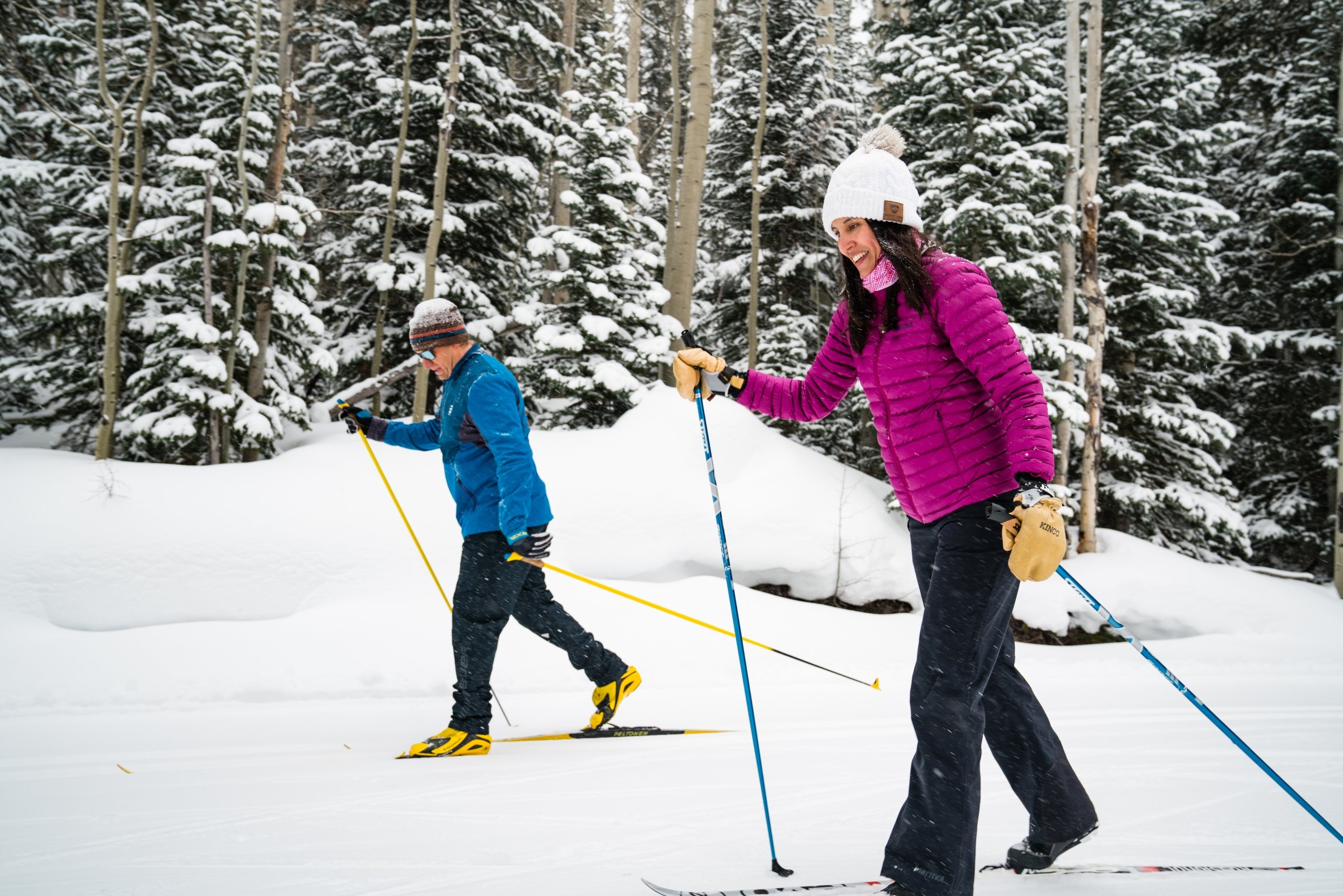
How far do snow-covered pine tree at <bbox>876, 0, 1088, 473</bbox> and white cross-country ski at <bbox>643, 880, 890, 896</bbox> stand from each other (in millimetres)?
7843

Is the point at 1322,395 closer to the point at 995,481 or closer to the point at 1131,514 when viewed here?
the point at 1131,514

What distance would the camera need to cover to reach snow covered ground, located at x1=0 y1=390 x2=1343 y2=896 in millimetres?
2580

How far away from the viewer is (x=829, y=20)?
18.8 m

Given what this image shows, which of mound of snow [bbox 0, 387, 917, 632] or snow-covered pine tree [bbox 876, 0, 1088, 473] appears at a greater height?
snow-covered pine tree [bbox 876, 0, 1088, 473]

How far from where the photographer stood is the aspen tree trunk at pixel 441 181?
10891 millimetres

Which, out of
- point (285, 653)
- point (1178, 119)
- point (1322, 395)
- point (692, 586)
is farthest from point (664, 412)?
point (1322, 395)

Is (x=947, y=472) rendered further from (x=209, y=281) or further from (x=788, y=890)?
(x=209, y=281)

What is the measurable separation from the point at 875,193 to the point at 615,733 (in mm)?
3216

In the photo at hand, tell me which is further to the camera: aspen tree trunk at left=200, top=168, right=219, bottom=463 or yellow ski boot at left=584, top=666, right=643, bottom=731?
aspen tree trunk at left=200, top=168, right=219, bottom=463

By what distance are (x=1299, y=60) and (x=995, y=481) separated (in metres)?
16.6

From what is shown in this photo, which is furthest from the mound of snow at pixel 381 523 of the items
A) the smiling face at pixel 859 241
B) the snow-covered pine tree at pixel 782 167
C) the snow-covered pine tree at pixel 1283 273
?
the snow-covered pine tree at pixel 1283 273

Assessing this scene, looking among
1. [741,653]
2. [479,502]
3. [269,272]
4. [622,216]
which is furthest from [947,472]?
[269,272]

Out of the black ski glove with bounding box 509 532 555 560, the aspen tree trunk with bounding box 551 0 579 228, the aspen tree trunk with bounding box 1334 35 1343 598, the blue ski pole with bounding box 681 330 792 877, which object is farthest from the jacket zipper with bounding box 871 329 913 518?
the aspen tree trunk with bounding box 551 0 579 228

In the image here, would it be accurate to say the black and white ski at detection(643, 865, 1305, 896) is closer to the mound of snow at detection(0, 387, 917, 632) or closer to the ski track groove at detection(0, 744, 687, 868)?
the ski track groove at detection(0, 744, 687, 868)
